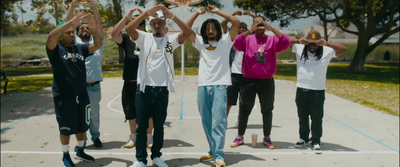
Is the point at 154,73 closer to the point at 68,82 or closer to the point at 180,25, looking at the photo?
the point at 180,25

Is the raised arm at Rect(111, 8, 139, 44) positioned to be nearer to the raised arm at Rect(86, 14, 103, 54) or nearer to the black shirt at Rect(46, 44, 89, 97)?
the raised arm at Rect(86, 14, 103, 54)

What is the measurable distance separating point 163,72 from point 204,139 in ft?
7.33

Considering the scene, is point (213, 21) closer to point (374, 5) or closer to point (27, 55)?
point (374, 5)

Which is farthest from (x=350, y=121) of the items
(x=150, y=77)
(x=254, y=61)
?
(x=150, y=77)

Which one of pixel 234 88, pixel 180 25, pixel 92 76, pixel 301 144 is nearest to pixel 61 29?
pixel 180 25

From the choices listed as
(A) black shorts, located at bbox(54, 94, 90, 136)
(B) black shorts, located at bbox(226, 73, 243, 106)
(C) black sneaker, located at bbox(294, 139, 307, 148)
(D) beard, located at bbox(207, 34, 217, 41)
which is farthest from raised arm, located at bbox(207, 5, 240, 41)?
(C) black sneaker, located at bbox(294, 139, 307, 148)

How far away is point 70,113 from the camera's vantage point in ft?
14.7

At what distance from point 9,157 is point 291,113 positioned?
6465 mm

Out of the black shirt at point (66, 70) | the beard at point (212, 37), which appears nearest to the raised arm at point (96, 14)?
the black shirt at point (66, 70)

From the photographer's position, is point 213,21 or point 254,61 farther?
point 254,61

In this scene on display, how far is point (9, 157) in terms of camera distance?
17.3 ft

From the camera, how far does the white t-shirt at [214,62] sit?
477 cm

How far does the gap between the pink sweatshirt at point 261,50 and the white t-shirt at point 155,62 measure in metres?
1.43

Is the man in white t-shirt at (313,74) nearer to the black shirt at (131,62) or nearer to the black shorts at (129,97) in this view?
the black shirt at (131,62)
